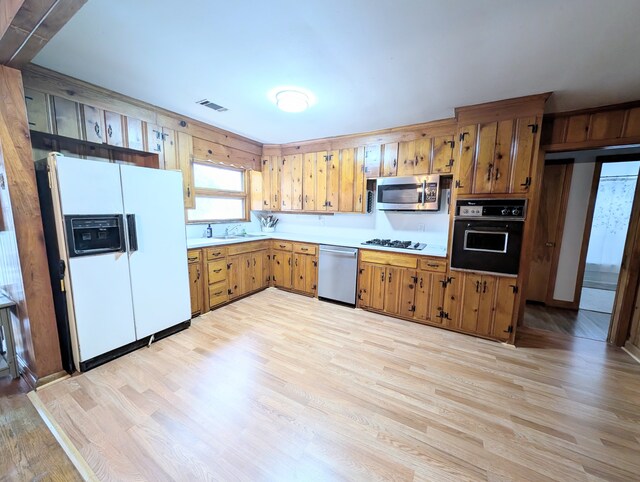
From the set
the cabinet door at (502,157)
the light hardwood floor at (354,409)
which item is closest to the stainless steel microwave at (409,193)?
the cabinet door at (502,157)

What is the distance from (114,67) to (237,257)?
2.42 metres

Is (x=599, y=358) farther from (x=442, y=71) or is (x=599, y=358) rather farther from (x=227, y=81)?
(x=227, y=81)

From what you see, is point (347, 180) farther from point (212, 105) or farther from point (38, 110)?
point (38, 110)

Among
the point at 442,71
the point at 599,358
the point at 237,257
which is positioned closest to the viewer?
the point at 442,71

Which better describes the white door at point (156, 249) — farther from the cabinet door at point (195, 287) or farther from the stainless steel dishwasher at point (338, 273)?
the stainless steel dishwasher at point (338, 273)

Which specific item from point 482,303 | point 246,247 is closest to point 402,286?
point 482,303

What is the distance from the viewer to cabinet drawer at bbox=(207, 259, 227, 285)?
3.34 metres

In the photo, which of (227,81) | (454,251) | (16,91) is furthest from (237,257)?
(454,251)

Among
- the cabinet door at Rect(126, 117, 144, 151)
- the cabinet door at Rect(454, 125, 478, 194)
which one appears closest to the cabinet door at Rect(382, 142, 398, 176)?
the cabinet door at Rect(454, 125, 478, 194)

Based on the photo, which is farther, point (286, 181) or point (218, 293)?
point (286, 181)

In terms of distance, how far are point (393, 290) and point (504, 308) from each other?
1.22 m

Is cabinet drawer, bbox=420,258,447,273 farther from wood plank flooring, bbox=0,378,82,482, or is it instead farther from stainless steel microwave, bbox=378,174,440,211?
wood plank flooring, bbox=0,378,82,482

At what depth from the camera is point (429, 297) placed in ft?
10.2

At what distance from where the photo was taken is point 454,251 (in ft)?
9.54
